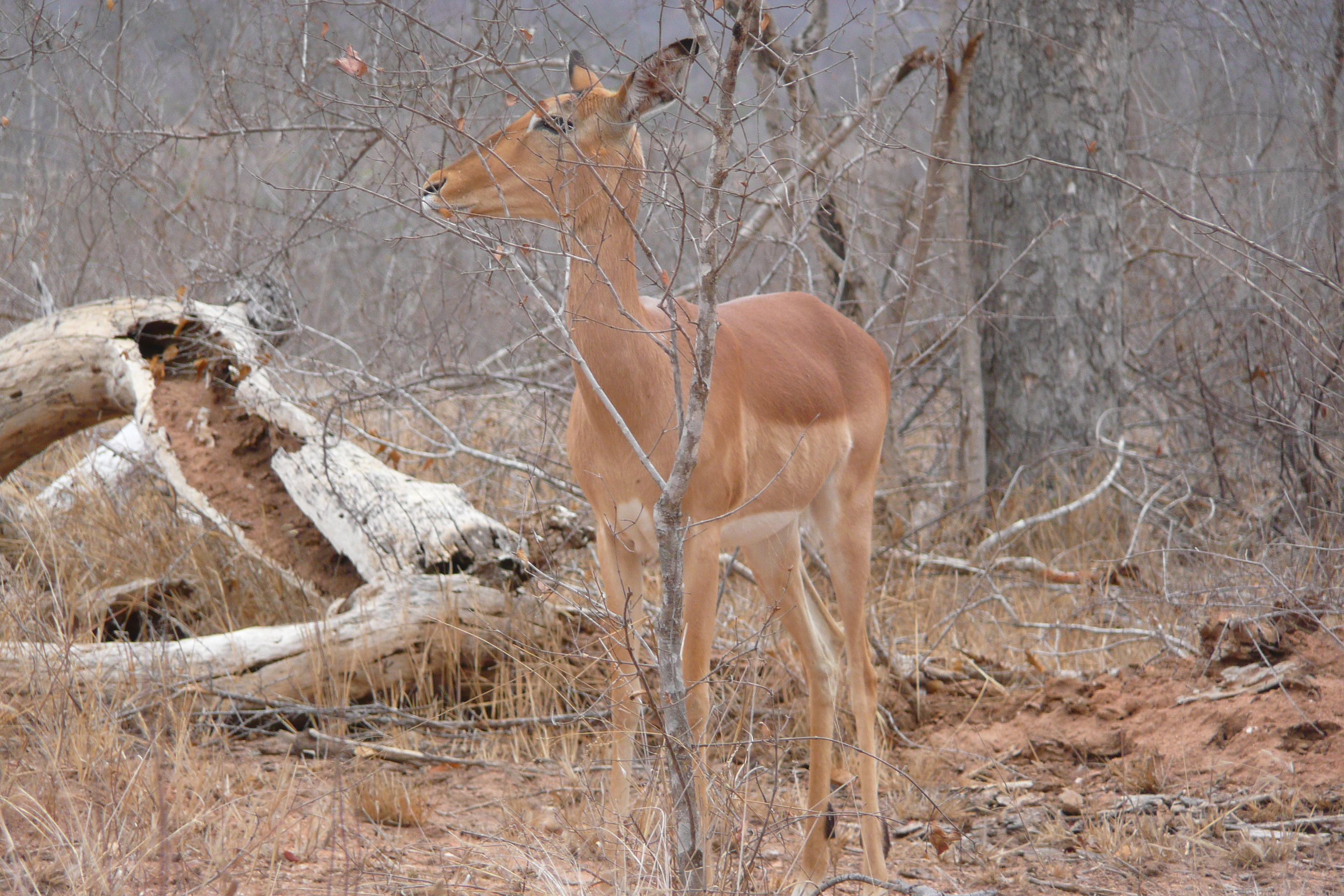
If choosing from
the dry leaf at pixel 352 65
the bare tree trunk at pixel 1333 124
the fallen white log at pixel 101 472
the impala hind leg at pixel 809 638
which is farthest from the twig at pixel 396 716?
the bare tree trunk at pixel 1333 124

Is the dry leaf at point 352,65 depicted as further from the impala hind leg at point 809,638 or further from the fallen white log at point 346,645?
the fallen white log at point 346,645

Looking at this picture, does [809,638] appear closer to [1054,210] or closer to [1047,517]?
[1047,517]

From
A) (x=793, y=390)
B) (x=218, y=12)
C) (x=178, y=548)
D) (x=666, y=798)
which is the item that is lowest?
(x=666, y=798)

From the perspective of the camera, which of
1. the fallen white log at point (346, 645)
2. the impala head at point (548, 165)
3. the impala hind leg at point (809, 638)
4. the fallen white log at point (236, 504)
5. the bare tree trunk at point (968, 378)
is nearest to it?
A: the impala head at point (548, 165)

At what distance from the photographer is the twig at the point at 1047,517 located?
259 inches

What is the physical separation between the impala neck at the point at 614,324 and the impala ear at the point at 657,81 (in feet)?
1.07

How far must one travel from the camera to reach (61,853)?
3.01 m

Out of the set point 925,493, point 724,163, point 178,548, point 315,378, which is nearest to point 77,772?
point 178,548

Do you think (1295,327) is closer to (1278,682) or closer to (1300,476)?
(1300,476)

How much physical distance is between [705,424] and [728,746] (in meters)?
1.03

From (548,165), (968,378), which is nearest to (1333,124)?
(968,378)

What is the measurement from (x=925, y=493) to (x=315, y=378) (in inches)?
170

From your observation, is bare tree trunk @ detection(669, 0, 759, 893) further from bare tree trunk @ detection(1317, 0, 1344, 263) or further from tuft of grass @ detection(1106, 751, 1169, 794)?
bare tree trunk @ detection(1317, 0, 1344, 263)

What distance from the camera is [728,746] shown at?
349 cm
